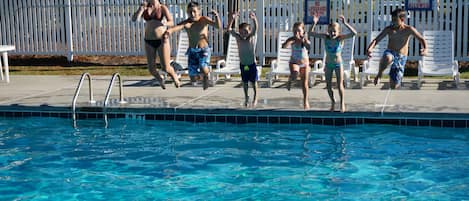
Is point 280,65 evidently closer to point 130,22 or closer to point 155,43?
point 155,43

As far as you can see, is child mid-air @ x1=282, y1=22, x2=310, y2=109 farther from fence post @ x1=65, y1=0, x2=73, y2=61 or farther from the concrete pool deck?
fence post @ x1=65, y1=0, x2=73, y2=61

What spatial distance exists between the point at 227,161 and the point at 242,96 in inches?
138

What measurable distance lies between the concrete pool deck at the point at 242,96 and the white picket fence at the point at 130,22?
8.68 feet

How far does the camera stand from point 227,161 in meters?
8.98

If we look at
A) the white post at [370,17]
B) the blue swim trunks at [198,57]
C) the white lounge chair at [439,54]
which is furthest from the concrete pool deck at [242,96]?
the white post at [370,17]

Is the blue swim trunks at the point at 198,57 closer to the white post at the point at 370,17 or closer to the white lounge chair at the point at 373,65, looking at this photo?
the white lounge chair at the point at 373,65

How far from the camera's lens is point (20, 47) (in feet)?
63.1

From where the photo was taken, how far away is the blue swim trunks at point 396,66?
1059 centimetres

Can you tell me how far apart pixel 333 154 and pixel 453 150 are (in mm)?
1560

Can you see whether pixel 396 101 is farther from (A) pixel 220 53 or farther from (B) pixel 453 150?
(A) pixel 220 53

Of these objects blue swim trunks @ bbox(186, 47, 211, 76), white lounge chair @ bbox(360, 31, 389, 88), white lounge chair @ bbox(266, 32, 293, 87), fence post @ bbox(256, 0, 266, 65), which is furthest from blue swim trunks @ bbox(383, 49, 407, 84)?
fence post @ bbox(256, 0, 266, 65)

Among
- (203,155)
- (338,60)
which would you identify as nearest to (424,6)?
(338,60)

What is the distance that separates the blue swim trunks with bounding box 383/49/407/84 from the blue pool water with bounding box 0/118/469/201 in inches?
30.8

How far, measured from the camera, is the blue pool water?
7.63 m
